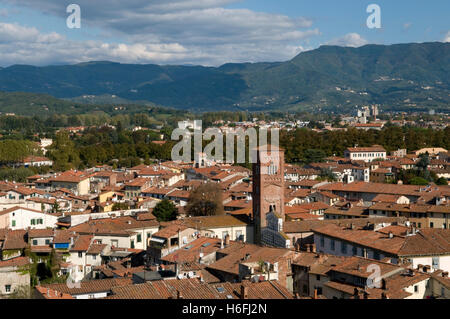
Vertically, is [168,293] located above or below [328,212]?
above

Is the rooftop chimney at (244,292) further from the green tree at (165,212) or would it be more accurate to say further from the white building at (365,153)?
the white building at (365,153)

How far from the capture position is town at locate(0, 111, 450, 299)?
15.2 m

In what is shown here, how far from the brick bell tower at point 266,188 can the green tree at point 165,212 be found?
7.28 meters

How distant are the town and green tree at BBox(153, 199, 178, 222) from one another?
0.27 feet

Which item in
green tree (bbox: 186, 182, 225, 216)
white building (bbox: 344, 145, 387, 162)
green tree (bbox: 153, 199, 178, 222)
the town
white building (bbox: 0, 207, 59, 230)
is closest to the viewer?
the town

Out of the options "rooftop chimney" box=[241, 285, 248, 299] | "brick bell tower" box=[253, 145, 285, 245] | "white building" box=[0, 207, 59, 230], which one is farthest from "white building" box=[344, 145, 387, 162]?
"rooftop chimney" box=[241, 285, 248, 299]

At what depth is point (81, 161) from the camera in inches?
2749

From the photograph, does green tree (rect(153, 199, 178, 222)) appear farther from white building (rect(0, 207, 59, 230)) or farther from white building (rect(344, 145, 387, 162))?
white building (rect(344, 145, 387, 162))

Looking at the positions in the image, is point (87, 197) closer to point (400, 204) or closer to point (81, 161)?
point (400, 204)

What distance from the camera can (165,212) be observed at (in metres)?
33.9

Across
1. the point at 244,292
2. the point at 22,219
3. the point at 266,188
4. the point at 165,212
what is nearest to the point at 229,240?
the point at 266,188

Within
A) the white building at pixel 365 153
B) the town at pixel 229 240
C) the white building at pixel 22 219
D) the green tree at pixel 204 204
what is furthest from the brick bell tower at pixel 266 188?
the white building at pixel 365 153
